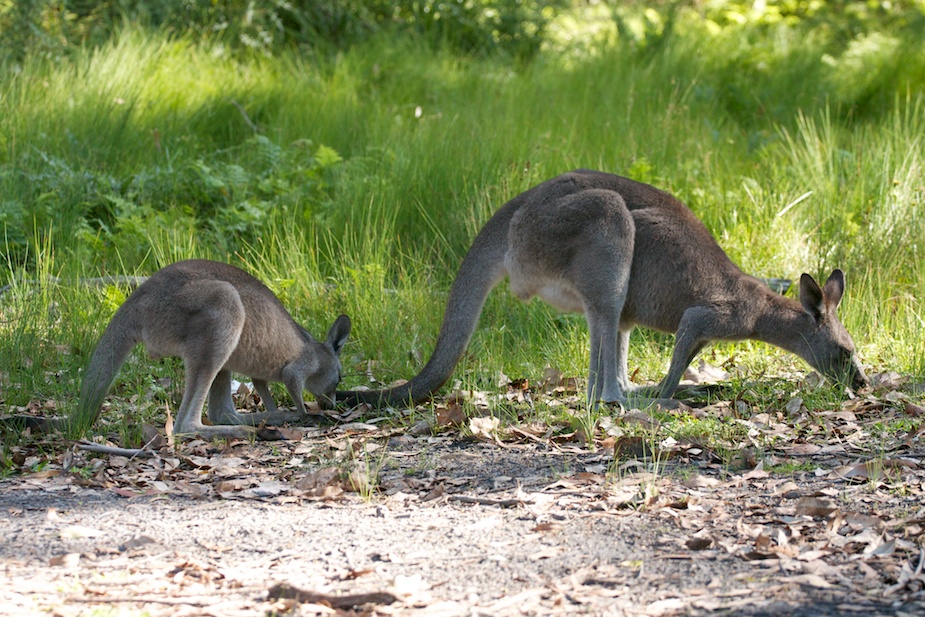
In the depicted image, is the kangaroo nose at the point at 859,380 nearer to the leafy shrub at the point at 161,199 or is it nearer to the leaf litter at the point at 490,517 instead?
the leaf litter at the point at 490,517

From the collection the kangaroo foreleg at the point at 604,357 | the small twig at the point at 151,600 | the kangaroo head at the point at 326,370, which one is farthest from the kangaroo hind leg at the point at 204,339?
the small twig at the point at 151,600

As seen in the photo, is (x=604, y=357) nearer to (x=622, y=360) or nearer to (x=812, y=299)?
(x=622, y=360)

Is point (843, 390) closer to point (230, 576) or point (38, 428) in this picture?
point (230, 576)

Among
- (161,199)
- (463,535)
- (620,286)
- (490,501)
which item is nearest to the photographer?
(463,535)

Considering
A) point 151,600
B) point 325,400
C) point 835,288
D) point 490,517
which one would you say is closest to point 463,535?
point 490,517

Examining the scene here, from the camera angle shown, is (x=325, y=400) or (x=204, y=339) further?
(x=325, y=400)

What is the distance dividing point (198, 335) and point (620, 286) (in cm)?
221

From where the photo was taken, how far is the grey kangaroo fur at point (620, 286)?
569cm

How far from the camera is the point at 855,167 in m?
8.80

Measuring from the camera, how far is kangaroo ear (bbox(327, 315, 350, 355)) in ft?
19.5

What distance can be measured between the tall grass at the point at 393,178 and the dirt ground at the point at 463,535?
1586 mm

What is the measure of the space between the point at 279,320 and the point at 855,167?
5.42 meters

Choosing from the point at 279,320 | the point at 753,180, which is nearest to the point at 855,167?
the point at 753,180

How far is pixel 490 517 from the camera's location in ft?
13.0
